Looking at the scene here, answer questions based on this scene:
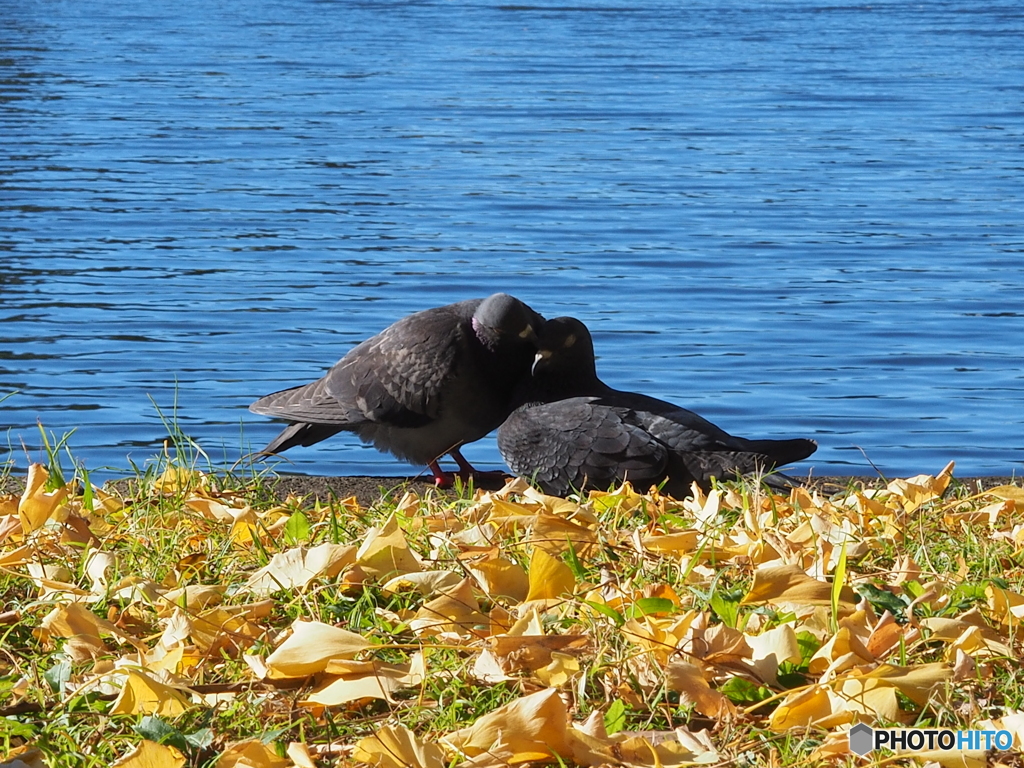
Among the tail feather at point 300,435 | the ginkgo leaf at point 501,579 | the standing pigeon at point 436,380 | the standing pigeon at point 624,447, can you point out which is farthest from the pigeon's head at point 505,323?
the ginkgo leaf at point 501,579

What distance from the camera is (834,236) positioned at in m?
12.6

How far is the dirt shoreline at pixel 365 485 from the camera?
5018 mm

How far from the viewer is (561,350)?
5.67 meters

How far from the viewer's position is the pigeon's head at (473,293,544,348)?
18.7 feet

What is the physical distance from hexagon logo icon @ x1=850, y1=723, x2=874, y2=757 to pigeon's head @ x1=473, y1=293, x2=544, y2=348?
3.26 metres

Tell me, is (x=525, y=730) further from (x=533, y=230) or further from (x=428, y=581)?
(x=533, y=230)

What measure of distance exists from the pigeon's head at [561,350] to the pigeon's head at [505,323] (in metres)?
0.09

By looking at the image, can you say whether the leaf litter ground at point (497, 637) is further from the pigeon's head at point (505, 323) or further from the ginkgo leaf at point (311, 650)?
the pigeon's head at point (505, 323)

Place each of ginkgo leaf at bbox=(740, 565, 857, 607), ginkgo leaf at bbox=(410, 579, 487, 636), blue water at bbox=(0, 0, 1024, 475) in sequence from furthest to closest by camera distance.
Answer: blue water at bbox=(0, 0, 1024, 475)
ginkgo leaf at bbox=(740, 565, 857, 607)
ginkgo leaf at bbox=(410, 579, 487, 636)

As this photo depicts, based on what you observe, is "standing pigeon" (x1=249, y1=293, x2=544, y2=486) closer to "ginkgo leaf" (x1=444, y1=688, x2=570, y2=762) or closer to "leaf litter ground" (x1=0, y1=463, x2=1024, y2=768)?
"leaf litter ground" (x1=0, y1=463, x2=1024, y2=768)

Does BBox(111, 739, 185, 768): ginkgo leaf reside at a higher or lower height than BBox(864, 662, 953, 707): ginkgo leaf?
lower

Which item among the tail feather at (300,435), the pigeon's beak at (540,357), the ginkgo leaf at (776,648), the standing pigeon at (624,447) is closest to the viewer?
the ginkgo leaf at (776,648)

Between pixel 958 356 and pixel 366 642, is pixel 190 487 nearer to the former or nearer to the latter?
pixel 366 642

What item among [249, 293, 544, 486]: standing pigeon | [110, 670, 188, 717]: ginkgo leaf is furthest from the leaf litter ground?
[249, 293, 544, 486]: standing pigeon
